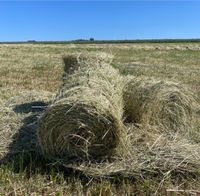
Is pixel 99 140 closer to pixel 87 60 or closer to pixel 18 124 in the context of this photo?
pixel 18 124

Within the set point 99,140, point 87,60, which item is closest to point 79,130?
point 99,140

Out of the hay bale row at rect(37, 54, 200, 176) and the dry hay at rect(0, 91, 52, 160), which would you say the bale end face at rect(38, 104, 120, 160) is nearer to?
the hay bale row at rect(37, 54, 200, 176)

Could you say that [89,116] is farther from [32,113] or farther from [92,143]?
[32,113]

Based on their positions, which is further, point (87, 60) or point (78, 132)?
point (87, 60)

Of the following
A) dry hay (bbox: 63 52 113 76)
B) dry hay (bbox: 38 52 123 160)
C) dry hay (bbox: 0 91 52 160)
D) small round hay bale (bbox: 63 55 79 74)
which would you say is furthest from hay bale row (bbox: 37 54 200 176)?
small round hay bale (bbox: 63 55 79 74)

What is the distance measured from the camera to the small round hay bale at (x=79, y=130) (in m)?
5.43

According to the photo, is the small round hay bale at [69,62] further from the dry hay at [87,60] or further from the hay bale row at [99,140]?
the hay bale row at [99,140]

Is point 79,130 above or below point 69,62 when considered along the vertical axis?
below

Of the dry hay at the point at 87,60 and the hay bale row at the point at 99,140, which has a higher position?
the dry hay at the point at 87,60

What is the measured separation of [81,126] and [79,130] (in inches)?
4.6

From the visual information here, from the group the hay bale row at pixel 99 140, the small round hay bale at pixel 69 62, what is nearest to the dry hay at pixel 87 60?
the small round hay bale at pixel 69 62

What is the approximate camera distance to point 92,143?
5.57 metres

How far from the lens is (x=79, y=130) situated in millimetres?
5586

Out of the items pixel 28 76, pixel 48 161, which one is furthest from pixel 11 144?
pixel 28 76
